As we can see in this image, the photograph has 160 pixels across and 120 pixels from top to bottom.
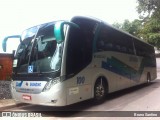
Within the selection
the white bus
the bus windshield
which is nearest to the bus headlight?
the white bus

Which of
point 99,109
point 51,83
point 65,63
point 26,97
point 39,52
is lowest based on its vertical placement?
point 99,109

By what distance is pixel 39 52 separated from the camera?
25.1 ft

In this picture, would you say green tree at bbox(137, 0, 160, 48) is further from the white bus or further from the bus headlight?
the bus headlight

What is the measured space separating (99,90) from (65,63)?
2.45 metres

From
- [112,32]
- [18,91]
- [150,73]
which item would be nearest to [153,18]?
[150,73]

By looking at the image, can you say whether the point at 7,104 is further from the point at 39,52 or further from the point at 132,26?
the point at 132,26

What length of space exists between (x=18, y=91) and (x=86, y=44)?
2.77 metres

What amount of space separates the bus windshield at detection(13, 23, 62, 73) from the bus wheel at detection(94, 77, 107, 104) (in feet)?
7.63

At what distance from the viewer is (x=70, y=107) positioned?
871cm

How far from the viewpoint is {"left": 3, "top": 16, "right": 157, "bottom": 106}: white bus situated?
721cm

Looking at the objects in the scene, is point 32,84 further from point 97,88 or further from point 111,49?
point 111,49

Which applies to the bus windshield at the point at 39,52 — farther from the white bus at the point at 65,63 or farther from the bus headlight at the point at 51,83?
the bus headlight at the point at 51,83

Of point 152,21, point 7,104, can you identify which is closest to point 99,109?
point 7,104

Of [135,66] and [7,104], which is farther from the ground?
[135,66]
